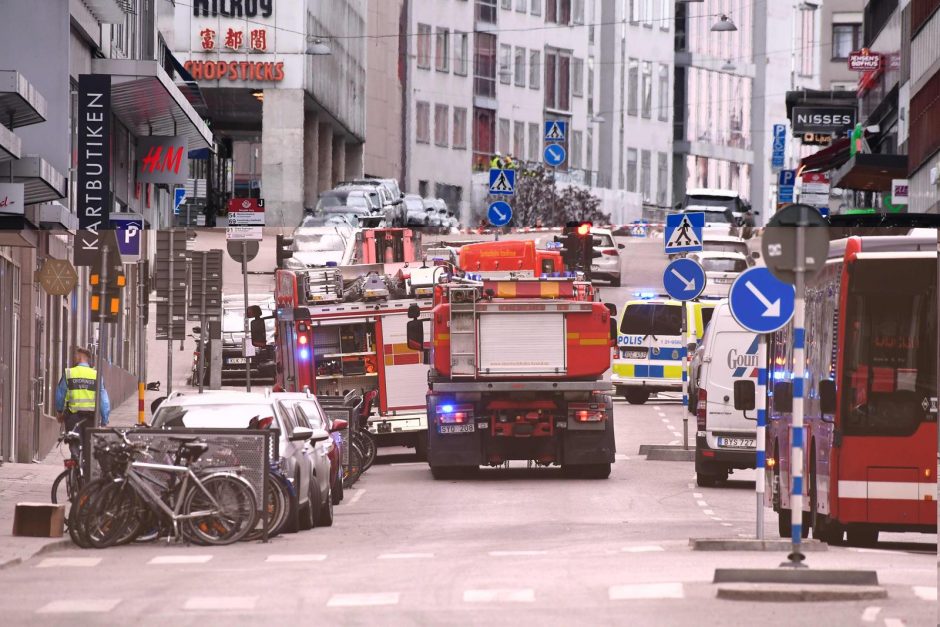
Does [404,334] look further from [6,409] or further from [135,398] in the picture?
[135,398]

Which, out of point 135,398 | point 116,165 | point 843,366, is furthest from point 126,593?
point 135,398

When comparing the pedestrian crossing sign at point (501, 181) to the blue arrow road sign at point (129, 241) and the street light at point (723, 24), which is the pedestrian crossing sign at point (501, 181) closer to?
the blue arrow road sign at point (129, 241)

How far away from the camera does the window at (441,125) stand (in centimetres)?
7250

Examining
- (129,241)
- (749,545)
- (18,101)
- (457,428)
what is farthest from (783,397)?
(129,241)

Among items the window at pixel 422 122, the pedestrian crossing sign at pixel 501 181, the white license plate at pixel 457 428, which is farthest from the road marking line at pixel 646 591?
the window at pixel 422 122

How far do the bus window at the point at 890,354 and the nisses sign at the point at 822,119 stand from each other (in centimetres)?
5846

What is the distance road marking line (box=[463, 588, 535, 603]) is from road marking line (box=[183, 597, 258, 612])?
1.46 meters

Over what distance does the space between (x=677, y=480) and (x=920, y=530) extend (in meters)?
11.1

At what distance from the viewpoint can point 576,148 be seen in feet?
237

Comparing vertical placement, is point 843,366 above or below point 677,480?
above

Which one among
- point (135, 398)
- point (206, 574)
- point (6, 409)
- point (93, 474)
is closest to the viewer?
point (206, 574)

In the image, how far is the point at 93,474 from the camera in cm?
2045

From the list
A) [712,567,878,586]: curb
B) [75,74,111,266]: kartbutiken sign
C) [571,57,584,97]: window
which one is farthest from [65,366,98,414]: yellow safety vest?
[571,57,584,97]: window

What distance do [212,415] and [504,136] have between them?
5436 cm
